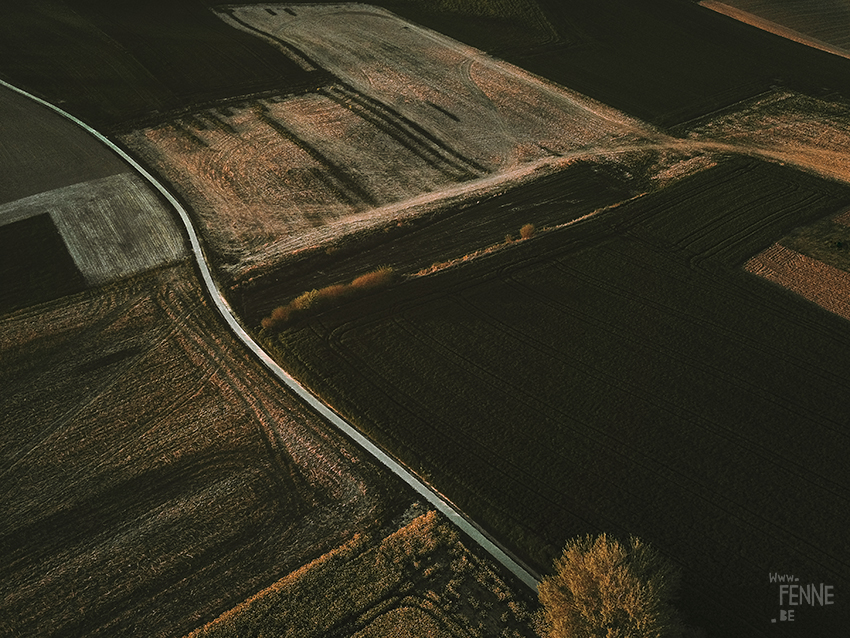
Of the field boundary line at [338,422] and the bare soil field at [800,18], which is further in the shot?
the bare soil field at [800,18]

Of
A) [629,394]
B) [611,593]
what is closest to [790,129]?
[629,394]

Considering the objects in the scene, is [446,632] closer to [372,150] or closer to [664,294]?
[664,294]

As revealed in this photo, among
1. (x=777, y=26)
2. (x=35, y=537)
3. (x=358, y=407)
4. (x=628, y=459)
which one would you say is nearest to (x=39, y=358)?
(x=35, y=537)

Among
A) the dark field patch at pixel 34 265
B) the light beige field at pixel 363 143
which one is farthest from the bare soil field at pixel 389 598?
the dark field patch at pixel 34 265

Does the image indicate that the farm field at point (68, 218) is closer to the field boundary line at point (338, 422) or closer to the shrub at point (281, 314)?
the field boundary line at point (338, 422)

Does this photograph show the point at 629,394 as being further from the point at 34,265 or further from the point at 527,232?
the point at 34,265

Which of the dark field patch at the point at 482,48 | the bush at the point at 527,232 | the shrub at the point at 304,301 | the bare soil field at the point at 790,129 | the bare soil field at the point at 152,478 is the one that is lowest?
the bare soil field at the point at 152,478

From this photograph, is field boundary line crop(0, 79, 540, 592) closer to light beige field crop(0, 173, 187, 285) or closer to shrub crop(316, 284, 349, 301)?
light beige field crop(0, 173, 187, 285)
